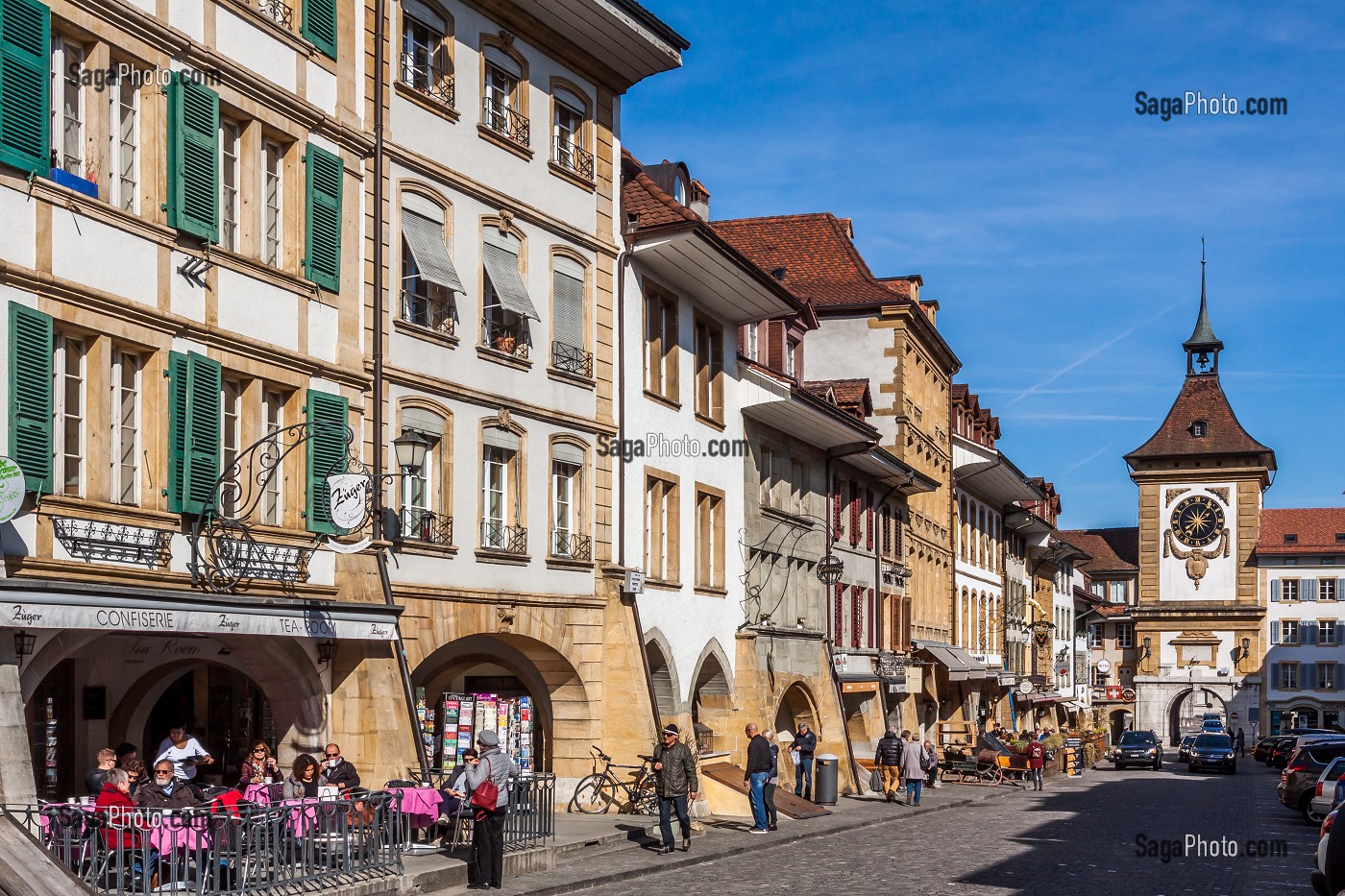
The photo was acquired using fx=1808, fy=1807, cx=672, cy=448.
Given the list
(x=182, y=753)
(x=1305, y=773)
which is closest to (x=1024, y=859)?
(x=182, y=753)

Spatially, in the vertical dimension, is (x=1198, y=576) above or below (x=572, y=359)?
below

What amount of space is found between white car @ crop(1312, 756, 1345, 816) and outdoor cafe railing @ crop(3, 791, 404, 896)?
19.5m

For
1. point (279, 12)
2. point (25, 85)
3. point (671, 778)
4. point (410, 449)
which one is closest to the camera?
point (25, 85)

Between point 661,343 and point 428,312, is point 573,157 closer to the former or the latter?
point 661,343

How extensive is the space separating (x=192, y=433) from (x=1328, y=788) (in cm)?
2215

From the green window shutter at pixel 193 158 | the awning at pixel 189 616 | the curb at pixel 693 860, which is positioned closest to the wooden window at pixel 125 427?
the awning at pixel 189 616

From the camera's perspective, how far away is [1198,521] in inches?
4695

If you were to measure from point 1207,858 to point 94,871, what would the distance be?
1720cm

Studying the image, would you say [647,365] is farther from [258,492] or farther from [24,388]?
[24,388]

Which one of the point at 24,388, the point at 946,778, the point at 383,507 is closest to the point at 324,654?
the point at 383,507

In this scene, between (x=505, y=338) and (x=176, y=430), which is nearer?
(x=176, y=430)

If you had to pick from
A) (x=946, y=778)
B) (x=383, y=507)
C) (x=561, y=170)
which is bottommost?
(x=946, y=778)

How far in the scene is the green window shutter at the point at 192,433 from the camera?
18594 millimetres

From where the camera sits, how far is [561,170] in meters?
28.2
